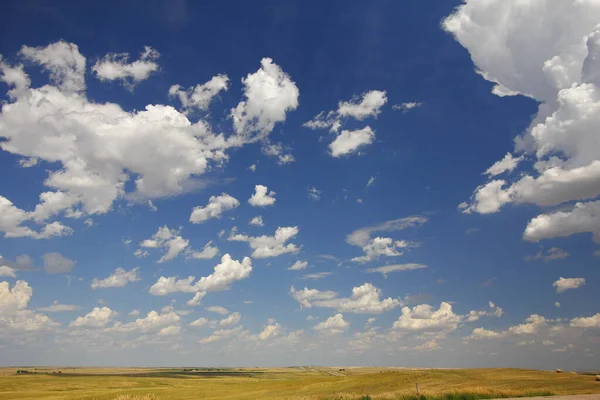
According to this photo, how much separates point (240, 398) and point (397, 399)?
30.7 meters

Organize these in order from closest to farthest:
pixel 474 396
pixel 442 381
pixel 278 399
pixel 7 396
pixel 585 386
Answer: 1. pixel 474 396
2. pixel 585 386
3. pixel 278 399
4. pixel 442 381
5. pixel 7 396

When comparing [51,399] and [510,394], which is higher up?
[510,394]

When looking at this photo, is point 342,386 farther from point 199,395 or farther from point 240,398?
point 199,395

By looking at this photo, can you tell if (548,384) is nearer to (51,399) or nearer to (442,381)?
(442,381)

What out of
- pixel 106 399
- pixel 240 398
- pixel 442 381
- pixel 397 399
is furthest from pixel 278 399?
pixel 106 399

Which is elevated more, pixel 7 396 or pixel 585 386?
pixel 585 386

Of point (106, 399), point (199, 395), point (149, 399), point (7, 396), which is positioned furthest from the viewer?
point (7, 396)

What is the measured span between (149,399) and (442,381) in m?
42.4

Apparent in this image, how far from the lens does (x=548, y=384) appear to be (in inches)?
2046

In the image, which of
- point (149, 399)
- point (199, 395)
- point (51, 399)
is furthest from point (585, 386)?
point (51, 399)

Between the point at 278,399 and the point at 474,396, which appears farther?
the point at 278,399

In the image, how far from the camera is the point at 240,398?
6806 cm

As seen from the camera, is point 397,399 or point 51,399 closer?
point 397,399

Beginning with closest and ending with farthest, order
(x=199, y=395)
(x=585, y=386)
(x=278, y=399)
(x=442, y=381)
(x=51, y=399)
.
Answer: (x=585, y=386), (x=278, y=399), (x=442, y=381), (x=199, y=395), (x=51, y=399)
